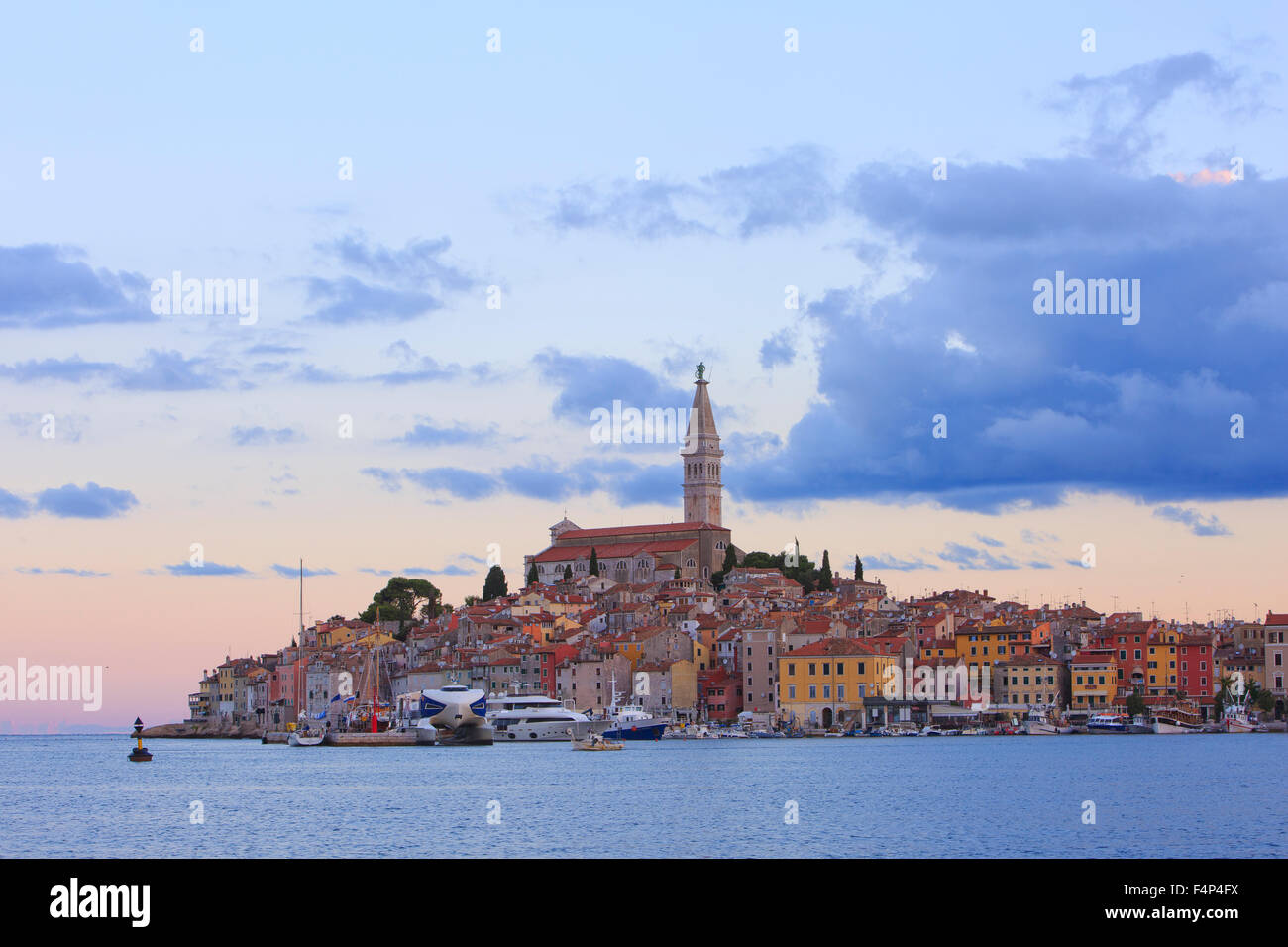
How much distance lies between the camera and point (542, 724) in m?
72.8

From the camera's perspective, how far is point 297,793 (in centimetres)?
3884

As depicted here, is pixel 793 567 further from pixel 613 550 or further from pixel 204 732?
pixel 204 732

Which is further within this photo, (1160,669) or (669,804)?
(1160,669)

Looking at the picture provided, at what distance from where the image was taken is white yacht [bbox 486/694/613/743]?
7212cm

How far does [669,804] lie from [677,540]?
265 feet

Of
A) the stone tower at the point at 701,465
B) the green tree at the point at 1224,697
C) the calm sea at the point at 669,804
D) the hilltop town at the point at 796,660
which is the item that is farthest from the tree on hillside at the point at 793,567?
the calm sea at the point at 669,804

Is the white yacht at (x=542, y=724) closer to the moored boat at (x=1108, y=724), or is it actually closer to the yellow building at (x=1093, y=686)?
the moored boat at (x=1108, y=724)

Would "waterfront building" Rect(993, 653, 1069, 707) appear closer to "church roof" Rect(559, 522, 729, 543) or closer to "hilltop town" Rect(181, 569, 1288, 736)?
"hilltop town" Rect(181, 569, 1288, 736)

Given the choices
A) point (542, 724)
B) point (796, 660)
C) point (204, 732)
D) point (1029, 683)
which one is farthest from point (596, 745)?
point (204, 732)

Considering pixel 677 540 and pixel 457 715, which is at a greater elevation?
pixel 677 540

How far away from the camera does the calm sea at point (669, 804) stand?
25516mm
